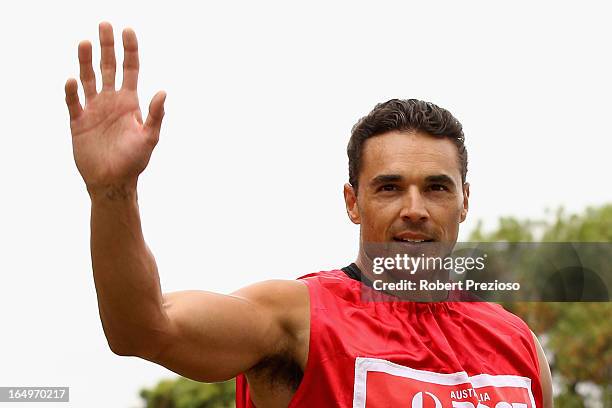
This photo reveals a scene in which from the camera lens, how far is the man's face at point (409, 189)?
171 inches

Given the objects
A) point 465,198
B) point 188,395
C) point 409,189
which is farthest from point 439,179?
point 188,395

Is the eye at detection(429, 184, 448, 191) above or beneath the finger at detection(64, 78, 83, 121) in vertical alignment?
beneath

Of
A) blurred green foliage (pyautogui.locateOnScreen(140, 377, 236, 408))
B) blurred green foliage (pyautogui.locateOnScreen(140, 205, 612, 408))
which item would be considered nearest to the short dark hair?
blurred green foliage (pyautogui.locateOnScreen(140, 205, 612, 408))

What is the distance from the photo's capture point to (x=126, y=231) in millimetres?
3090

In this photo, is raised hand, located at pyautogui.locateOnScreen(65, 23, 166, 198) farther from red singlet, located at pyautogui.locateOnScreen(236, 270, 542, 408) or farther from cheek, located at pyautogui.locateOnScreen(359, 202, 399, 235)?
cheek, located at pyautogui.locateOnScreen(359, 202, 399, 235)

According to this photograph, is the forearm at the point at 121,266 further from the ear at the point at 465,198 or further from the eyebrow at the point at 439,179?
the ear at the point at 465,198

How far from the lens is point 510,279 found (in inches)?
842

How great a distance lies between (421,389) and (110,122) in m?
1.77

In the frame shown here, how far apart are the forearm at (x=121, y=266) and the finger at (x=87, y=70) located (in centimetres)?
37

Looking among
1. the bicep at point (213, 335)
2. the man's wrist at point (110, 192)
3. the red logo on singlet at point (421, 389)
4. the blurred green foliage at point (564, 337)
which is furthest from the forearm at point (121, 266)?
the blurred green foliage at point (564, 337)

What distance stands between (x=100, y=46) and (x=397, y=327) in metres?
1.87

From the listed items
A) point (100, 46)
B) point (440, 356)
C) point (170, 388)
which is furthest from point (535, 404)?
point (170, 388)

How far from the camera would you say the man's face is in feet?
14.2

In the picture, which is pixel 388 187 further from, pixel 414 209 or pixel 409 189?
pixel 414 209
